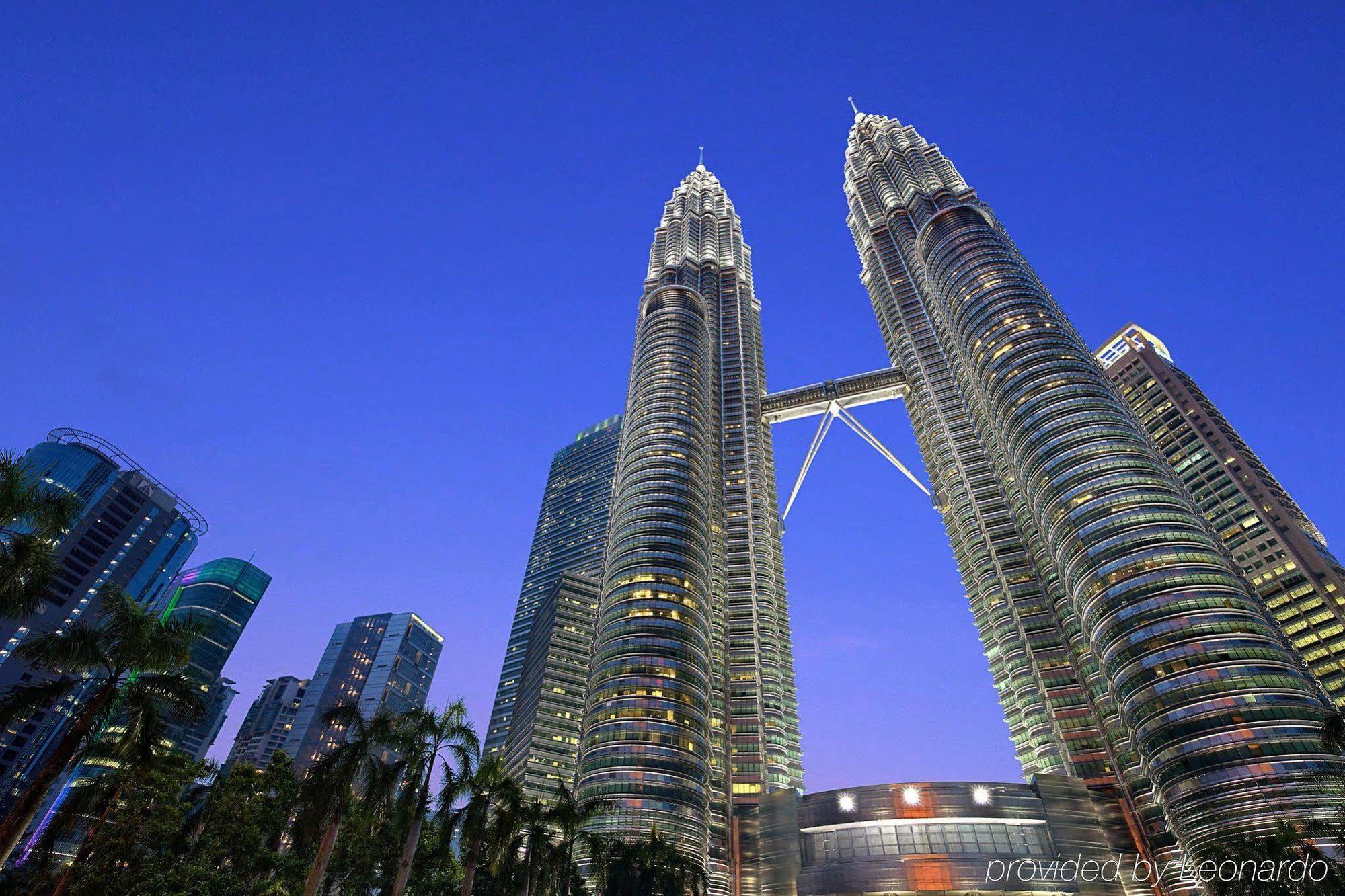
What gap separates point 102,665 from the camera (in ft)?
105

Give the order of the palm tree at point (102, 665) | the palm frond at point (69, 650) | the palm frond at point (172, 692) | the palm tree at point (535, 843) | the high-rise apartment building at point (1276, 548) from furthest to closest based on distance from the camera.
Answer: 1. the high-rise apartment building at point (1276, 548)
2. the palm tree at point (535, 843)
3. the palm frond at point (172, 692)
4. the palm frond at point (69, 650)
5. the palm tree at point (102, 665)

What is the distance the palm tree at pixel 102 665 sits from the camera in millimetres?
28938

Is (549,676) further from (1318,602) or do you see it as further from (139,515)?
(1318,602)

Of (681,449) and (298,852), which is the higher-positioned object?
(681,449)

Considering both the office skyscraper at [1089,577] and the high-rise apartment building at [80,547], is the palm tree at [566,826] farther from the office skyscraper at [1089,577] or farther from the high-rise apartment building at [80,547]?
the high-rise apartment building at [80,547]

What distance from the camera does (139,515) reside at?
199 meters

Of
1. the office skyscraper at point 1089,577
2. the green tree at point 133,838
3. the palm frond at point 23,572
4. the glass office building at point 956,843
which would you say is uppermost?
the office skyscraper at point 1089,577

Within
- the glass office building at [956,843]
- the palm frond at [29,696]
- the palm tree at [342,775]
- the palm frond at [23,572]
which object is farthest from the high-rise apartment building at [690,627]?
the palm frond at [23,572]

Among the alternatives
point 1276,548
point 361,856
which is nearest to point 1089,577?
point 1276,548

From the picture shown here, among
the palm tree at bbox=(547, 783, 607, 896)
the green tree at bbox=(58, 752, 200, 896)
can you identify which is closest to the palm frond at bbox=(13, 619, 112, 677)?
the green tree at bbox=(58, 752, 200, 896)

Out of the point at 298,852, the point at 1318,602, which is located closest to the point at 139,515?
the point at 298,852

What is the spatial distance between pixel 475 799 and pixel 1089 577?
96.5m

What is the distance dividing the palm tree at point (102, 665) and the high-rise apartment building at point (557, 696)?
133m

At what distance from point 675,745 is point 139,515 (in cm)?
16958
